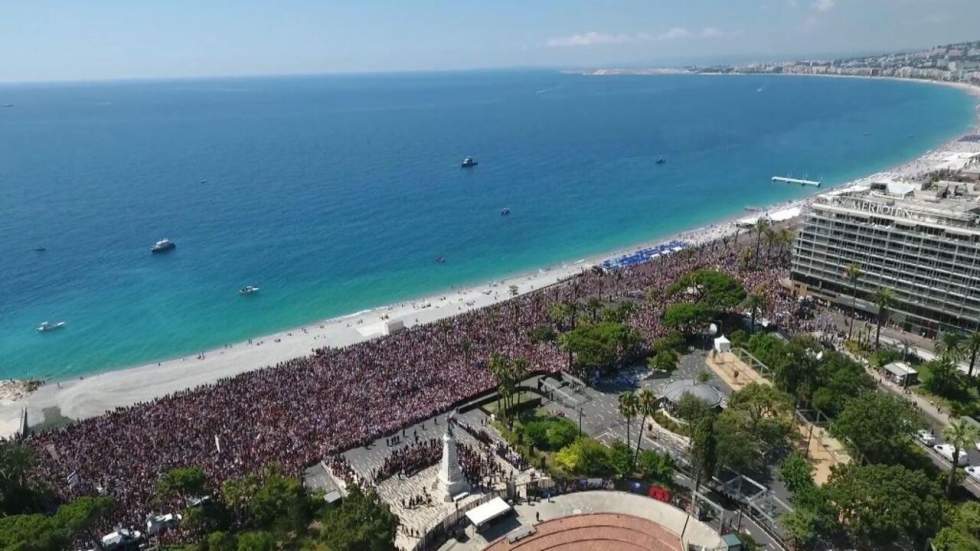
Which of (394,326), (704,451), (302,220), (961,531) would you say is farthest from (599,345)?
(302,220)

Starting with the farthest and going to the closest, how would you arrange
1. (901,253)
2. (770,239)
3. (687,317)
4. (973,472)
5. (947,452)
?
(770,239) → (901,253) → (687,317) → (947,452) → (973,472)

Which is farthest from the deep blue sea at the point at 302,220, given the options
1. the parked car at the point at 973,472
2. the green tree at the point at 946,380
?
the parked car at the point at 973,472

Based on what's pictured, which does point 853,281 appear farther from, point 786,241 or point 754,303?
point 786,241

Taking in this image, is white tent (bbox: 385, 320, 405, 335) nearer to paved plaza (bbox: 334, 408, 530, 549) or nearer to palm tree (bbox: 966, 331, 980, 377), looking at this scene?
paved plaza (bbox: 334, 408, 530, 549)

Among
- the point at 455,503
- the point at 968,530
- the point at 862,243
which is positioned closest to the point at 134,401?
the point at 455,503

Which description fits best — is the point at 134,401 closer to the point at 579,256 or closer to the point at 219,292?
the point at 219,292
